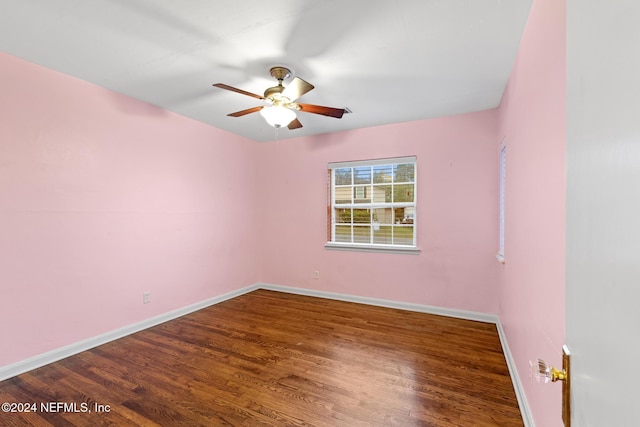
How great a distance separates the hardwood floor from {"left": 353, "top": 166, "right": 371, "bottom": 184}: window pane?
196 cm

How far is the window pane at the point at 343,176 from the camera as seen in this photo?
422cm

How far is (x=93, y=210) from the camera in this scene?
2.69 meters

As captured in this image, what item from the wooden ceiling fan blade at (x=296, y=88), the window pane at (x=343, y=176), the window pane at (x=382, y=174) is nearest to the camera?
the wooden ceiling fan blade at (x=296, y=88)

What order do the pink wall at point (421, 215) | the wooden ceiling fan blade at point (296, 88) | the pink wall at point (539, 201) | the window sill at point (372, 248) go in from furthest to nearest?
1. the window sill at point (372, 248)
2. the pink wall at point (421, 215)
3. the wooden ceiling fan blade at point (296, 88)
4. the pink wall at point (539, 201)

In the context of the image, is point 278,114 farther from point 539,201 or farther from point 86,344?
point 86,344

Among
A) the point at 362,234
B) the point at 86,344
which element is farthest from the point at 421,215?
the point at 86,344

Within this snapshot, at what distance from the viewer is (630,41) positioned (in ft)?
1.32

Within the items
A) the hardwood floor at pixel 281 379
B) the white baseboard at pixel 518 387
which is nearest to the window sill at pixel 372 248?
the hardwood floor at pixel 281 379

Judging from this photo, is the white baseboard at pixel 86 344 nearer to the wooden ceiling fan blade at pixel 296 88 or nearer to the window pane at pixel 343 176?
the window pane at pixel 343 176

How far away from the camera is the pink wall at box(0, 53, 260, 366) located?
7.29 ft

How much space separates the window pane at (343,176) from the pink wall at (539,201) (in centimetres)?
230

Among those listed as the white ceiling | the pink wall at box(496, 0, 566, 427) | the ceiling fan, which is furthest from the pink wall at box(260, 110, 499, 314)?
the ceiling fan

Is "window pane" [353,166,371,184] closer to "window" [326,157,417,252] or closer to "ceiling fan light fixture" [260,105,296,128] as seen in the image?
"window" [326,157,417,252]

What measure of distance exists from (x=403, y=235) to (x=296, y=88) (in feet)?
8.16
